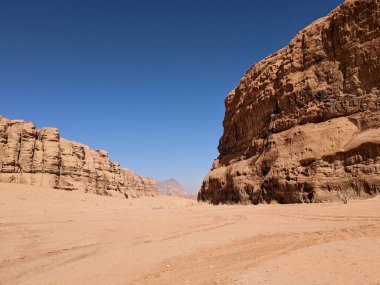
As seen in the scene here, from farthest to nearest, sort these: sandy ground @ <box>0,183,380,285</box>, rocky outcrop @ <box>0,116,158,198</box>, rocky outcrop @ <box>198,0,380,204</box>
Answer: rocky outcrop @ <box>0,116,158,198</box>
rocky outcrop @ <box>198,0,380,204</box>
sandy ground @ <box>0,183,380,285</box>

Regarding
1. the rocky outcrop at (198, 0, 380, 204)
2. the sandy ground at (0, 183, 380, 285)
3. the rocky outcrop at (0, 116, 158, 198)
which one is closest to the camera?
the sandy ground at (0, 183, 380, 285)

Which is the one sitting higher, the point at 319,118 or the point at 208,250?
the point at 319,118

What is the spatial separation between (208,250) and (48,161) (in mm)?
45359

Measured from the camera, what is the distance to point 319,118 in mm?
14062

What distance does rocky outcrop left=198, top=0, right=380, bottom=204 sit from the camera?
11.4m

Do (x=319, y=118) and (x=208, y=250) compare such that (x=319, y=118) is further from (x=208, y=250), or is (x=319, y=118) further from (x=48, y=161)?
(x=48, y=161)

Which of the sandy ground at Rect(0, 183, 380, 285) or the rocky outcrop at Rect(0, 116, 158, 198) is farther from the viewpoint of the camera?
the rocky outcrop at Rect(0, 116, 158, 198)

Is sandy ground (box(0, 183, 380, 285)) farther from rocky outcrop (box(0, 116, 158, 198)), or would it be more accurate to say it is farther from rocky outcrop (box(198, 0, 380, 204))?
rocky outcrop (box(0, 116, 158, 198))

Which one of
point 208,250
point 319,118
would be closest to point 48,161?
point 319,118

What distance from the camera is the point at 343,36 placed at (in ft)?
46.1

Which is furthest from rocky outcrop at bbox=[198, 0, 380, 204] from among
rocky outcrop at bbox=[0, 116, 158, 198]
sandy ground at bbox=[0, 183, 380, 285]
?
rocky outcrop at bbox=[0, 116, 158, 198]

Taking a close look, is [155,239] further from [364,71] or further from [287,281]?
[364,71]

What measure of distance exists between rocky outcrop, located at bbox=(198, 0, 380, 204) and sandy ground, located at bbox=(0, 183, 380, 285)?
164 inches

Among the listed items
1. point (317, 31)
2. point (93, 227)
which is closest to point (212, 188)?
point (317, 31)
